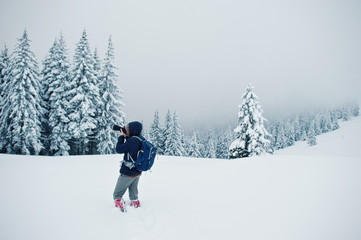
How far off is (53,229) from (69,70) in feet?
81.8

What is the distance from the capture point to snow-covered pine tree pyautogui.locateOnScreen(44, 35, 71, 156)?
69.9 ft

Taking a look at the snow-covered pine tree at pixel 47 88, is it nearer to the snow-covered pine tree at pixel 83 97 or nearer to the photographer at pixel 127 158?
the snow-covered pine tree at pixel 83 97

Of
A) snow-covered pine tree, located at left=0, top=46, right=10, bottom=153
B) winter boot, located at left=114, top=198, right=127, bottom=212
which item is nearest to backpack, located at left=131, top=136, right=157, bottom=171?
winter boot, located at left=114, top=198, right=127, bottom=212

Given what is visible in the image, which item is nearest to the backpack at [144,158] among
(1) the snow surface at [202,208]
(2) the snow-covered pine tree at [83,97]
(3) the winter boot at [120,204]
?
(3) the winter boot at [120,204]

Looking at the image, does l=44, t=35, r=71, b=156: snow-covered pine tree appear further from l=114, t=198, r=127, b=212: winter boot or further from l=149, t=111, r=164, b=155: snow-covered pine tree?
l=114, t=198, r=127, b=212: winter boot

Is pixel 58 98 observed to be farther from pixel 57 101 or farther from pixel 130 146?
pixel 130 146

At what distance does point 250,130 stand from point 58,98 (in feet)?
76.2

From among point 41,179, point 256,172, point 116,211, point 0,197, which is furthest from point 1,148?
point 256,172

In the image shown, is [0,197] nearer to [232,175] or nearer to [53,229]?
[53,229]

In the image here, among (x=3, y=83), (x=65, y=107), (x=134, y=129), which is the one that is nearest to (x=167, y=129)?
(x=65, y=107)

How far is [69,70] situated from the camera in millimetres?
23484

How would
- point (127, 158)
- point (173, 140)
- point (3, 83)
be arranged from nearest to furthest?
1. point (127, 158)
2. point (3, 83)
3. point (173, 140)

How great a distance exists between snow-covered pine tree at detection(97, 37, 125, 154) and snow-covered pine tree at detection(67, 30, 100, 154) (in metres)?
0.95

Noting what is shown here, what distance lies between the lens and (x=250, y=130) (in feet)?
69.4
